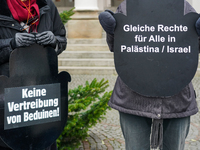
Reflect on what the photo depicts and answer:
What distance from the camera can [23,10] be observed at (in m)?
2.10

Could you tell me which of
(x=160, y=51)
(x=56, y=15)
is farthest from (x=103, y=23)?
(x=56, y=15)

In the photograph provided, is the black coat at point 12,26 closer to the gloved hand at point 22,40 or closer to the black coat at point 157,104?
the gloved hand at point 22,40

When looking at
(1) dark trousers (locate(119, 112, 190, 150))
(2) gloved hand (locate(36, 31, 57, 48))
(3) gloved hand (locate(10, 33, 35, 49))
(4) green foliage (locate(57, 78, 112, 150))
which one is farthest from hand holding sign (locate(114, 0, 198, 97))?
(4) green foliage (locate(57, 78, 112, 150))

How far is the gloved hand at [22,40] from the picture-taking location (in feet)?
6.44

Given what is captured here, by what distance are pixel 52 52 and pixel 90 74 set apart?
6887mm

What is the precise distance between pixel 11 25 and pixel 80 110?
1405 mm

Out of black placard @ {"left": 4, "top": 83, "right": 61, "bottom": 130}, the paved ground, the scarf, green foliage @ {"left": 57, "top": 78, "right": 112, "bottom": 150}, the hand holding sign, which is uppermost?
the scarf

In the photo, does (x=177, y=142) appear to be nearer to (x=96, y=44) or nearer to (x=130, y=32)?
(x=130, y=32)

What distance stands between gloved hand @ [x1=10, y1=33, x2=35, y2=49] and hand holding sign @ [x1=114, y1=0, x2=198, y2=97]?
1.84ft

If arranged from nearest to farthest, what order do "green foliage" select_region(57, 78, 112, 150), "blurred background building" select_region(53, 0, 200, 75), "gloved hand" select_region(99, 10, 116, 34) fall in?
"gloved hand" select_region(99, 10, 116, 34) < "green foliage" select_region(57, 78, 112, 150) < "blurred background building" select_region(53, 0, 200, 75)

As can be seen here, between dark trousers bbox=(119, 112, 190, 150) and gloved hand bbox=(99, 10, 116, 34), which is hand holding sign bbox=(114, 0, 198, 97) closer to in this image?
gloved hand bbox=(99, 10, 116, 34)

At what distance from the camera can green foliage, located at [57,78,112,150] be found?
3058 millimetres

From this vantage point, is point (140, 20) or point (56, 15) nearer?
point (140, 20)

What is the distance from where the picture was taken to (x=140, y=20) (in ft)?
6.38
